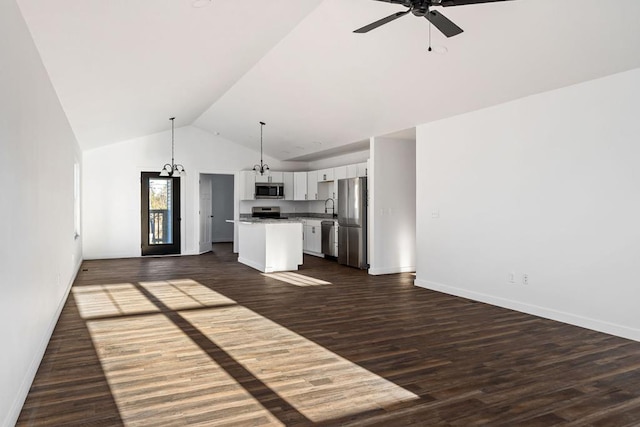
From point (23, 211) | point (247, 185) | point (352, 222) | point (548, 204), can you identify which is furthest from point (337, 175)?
point (23, 211)

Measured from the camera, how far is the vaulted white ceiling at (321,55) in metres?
A: 3.56

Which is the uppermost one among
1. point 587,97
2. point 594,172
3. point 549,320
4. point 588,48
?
point 588,48

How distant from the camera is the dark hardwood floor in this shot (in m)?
2.64

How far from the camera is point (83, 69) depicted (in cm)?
424

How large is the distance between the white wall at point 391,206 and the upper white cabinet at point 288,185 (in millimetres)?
4095

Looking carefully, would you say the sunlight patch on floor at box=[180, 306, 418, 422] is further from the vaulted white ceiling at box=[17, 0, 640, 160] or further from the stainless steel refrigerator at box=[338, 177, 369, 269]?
the stainless steel refrigerator at box=[338, 177, 369, 269]

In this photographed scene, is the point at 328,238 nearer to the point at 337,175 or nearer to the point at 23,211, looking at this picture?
the point at 337,175

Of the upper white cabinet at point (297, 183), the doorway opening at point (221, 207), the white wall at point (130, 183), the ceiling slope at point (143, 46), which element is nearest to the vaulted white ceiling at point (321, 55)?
the ceiling slope at point (143, 46)

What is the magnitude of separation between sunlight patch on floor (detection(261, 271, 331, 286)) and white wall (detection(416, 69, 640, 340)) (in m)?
1.86

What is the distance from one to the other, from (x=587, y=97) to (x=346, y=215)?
515cm

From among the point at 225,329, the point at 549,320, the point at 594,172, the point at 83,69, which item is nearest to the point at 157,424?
the point at 225,329

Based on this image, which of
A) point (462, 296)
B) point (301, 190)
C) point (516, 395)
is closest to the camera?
point (516, 395)

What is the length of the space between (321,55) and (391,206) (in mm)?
3416

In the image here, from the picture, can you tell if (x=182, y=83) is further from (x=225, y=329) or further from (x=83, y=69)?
(x=225, y=329)
